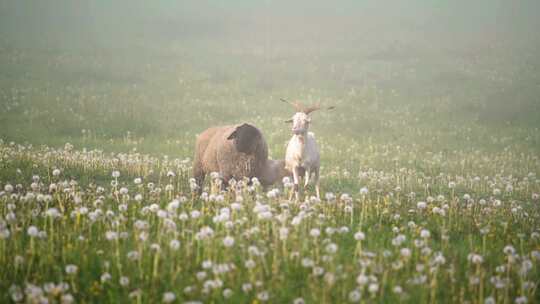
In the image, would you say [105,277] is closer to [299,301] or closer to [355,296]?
[299,301]

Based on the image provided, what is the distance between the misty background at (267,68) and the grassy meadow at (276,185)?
0.21 metres

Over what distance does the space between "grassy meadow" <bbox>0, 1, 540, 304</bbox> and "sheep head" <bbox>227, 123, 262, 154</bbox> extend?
1.21 meters

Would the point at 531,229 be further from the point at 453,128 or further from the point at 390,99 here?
the point at 390,99

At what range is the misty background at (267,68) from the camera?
84.2 feet

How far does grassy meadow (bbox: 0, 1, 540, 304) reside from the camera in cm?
600

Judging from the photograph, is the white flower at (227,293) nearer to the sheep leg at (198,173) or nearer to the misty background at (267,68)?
the sheep leg at (198,173)

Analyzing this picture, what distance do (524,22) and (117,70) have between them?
1577 inches

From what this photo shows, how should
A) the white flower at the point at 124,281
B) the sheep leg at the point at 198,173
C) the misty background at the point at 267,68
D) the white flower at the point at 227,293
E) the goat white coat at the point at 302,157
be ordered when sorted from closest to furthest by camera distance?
the white flower at the point at 227,293 < the white flower at the point at 124,281 < the goat white coat at the point at 302,157 < the sheep leg at the point at 198,173 < the misty background at the point at 267,68

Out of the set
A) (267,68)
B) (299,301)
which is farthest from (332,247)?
(267,68)

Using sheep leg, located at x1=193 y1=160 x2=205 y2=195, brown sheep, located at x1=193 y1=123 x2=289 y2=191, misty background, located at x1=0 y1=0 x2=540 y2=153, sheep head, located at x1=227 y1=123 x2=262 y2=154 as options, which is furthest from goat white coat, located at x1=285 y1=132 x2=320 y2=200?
misty background, located at x1=0 y1=0 x2=540 y2=153

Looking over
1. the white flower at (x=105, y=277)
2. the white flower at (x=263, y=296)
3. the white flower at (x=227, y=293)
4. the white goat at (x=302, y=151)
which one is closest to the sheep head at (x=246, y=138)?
the white goat at (x=302, y=151)

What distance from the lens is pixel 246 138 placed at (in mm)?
11727

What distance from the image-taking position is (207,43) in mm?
45594

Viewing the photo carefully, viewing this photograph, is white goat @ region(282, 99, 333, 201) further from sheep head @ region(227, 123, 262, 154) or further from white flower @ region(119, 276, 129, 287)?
white flower @ region(119, 276, 129, 287)
